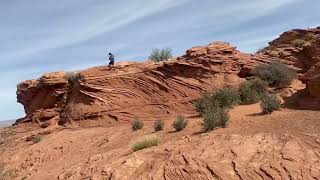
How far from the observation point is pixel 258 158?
10.2 meters

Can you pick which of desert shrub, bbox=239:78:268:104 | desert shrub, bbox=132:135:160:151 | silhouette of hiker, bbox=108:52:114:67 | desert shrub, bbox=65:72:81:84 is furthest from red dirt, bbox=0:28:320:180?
desert shrub, bbox=239:78:268:104

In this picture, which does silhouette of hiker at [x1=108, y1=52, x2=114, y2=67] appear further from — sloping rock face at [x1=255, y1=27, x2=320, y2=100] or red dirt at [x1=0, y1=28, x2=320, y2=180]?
sloping rock face at [x1=255, y1=27, x2=320, y2=100]

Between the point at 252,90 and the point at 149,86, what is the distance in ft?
19.7

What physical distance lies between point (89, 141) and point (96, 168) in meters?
6.85

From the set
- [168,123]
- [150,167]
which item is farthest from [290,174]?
[168,123]

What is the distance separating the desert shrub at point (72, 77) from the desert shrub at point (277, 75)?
10366mm

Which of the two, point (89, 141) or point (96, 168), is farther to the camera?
point (89, 141)

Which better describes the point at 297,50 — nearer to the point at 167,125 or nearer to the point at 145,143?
the point at 167,125

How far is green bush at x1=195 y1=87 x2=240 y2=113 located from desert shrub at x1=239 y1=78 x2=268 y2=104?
0.39 meters

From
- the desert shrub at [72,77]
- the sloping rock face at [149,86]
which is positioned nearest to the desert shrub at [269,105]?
the sloping rock face at [149,86]

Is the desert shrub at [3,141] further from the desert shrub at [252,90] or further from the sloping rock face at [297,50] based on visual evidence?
the sloping rock face at [297,50]

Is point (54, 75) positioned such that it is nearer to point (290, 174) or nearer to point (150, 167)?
point (150, 167)

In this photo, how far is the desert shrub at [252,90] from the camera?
61.2ft

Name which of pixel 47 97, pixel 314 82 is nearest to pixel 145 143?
pixel 314 82
